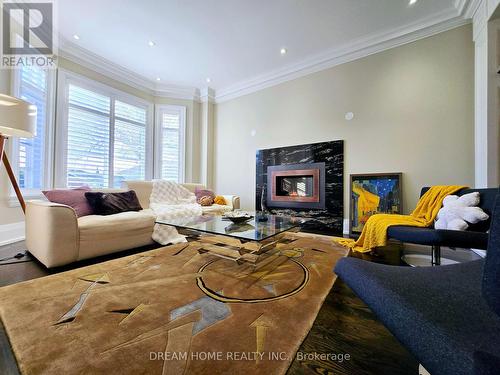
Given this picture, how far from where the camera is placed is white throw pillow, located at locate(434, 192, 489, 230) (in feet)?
5.38

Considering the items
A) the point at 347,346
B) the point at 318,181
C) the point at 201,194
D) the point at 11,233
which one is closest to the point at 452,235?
the point at 347,346

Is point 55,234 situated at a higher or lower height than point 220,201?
lower

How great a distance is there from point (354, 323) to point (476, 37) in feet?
11.9

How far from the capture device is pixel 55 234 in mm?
1750

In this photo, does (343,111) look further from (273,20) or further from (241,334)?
(241,334)

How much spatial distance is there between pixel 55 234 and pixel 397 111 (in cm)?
432

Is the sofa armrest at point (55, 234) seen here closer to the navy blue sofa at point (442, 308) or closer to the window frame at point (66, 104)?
the window frame at point (66, 104)

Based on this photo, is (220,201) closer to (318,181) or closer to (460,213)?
Answer: (318,181)

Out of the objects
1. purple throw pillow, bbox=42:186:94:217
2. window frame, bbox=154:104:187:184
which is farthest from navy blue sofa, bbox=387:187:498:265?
window frame, bbox=154:104:187:184

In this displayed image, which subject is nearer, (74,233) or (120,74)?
(74,233)

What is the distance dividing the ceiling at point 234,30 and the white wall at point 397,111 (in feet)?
0.99

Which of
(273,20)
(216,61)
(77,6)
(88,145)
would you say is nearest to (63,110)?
(88,145)

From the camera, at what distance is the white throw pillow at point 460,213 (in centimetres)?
164

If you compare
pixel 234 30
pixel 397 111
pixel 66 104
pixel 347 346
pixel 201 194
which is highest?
pixel 234 30
